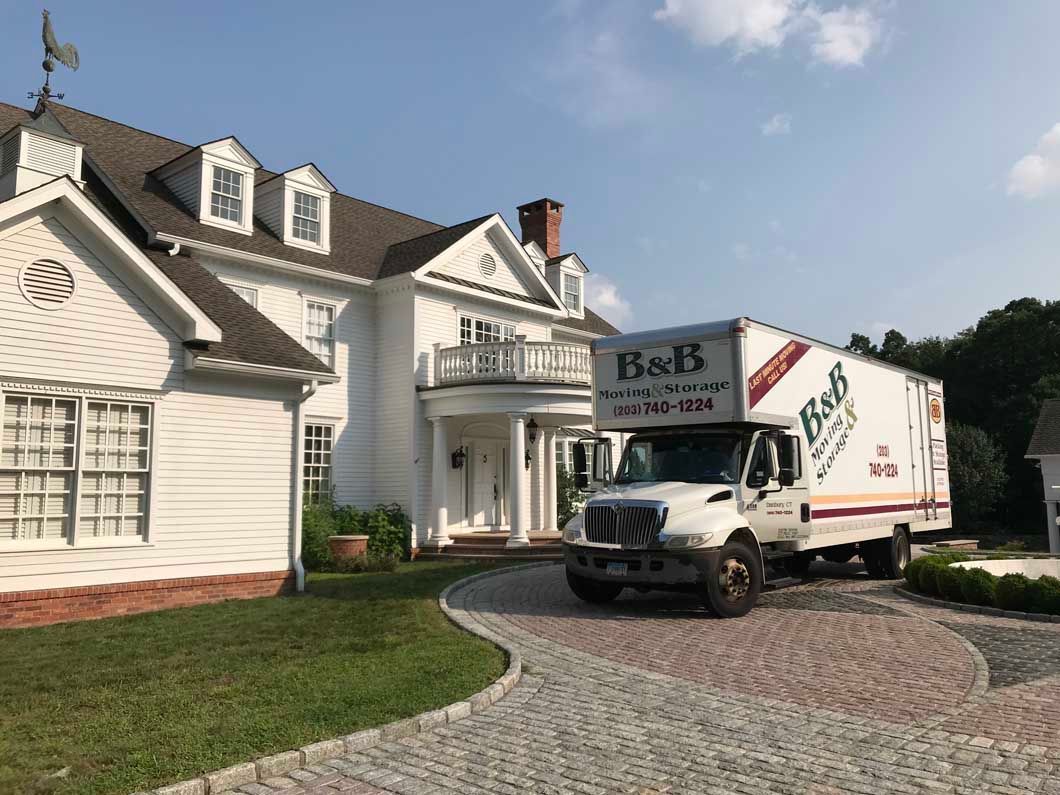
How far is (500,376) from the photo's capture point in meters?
20.5

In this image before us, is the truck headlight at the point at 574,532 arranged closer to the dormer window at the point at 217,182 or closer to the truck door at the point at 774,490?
the truck door at the point at 774,490

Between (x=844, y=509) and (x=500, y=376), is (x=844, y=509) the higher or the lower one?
the lower one

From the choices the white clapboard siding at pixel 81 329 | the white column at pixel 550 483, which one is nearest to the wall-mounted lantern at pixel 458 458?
the white column at pixel 550 483

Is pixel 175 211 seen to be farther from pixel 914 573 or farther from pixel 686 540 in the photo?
pixel 914 573

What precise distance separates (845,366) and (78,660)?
12123 millimetres

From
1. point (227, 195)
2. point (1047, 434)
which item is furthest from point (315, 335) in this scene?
point (1047, 434)

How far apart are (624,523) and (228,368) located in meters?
6.67

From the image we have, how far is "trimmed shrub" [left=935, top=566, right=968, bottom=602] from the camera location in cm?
1188

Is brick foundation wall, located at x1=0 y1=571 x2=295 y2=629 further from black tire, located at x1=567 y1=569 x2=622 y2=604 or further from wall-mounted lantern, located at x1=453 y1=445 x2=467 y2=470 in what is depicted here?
wall-mounted lantern, located at x1=453 y1=445 x2=467 y2=470

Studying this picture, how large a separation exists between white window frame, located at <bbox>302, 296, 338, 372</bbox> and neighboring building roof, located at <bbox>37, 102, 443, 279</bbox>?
89cm

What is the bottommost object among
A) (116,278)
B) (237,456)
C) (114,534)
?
(114,534)

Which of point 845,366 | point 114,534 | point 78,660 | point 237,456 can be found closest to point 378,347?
point 237,456

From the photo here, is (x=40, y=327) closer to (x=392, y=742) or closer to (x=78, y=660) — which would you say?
(x=78, y=660)

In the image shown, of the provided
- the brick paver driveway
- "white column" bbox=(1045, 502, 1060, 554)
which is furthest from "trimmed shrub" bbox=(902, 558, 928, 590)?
"white column" bbox=(1045, 502, 1060, 554)
